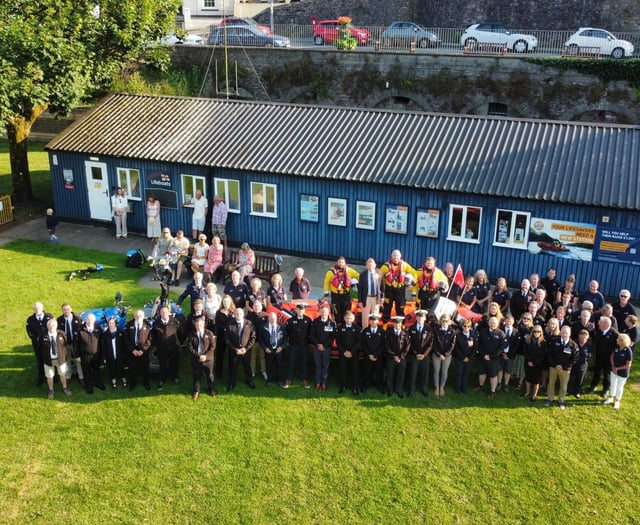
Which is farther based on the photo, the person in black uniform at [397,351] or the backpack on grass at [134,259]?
the backpack on grass at [134,259]

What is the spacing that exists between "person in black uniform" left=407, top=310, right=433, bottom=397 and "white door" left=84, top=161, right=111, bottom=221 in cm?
1250

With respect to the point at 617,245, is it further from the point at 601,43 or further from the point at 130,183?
the point at 601,43

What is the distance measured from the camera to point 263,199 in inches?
766

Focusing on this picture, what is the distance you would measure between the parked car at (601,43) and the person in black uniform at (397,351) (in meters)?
22.7

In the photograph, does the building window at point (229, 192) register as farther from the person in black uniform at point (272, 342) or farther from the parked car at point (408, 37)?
the parked car at point (408, 37)

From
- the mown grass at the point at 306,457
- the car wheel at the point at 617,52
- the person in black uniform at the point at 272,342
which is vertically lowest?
the mown grass at the point at 306,457

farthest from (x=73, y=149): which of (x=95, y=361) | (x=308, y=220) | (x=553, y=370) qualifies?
(x=553, y=370)

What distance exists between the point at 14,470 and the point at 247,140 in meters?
11.9

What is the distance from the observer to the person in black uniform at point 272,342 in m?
12.6

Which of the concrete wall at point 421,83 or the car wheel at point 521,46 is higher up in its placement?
the car wheel at point 521,46

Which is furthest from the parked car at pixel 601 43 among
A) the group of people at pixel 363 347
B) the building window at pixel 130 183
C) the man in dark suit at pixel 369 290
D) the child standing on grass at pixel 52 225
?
the child standing on grass at pixel 52 225

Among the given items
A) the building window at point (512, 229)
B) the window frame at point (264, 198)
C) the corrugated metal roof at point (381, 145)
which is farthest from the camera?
the window frame at point (264, 198)

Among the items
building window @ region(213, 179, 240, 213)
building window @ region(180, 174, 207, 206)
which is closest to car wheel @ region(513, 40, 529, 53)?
building window @ region(213, 179, 240, 213)

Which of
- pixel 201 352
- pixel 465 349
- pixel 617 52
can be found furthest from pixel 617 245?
pixel 617 52
